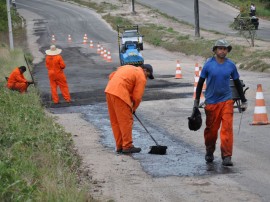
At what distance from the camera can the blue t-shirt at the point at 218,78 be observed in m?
10.7

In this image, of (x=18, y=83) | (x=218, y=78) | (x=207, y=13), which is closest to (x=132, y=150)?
(x=218, y=78)

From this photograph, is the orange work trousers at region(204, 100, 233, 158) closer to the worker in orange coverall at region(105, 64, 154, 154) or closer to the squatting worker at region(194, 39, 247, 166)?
the squatting worker at region(194, 39, 247, 166)

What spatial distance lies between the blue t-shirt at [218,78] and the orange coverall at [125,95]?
1284 millimetres

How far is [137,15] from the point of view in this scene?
68625 millimetres

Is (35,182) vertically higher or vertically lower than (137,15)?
higher

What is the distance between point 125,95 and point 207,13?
187 feet

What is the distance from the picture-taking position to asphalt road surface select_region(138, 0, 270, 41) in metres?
57.8

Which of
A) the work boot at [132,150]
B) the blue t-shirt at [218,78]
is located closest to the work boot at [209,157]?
the blue t-shirt at [218,78]

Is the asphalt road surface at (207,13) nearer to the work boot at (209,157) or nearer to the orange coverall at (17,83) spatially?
the orange coverall at (17,83)

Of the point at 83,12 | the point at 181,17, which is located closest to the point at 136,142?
the point at 181,17

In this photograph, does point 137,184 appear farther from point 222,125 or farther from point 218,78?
point 218,78

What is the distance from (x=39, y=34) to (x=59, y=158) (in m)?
52.8

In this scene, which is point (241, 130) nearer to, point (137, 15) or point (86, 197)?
point (86, 197)

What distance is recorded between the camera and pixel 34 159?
9.93m
